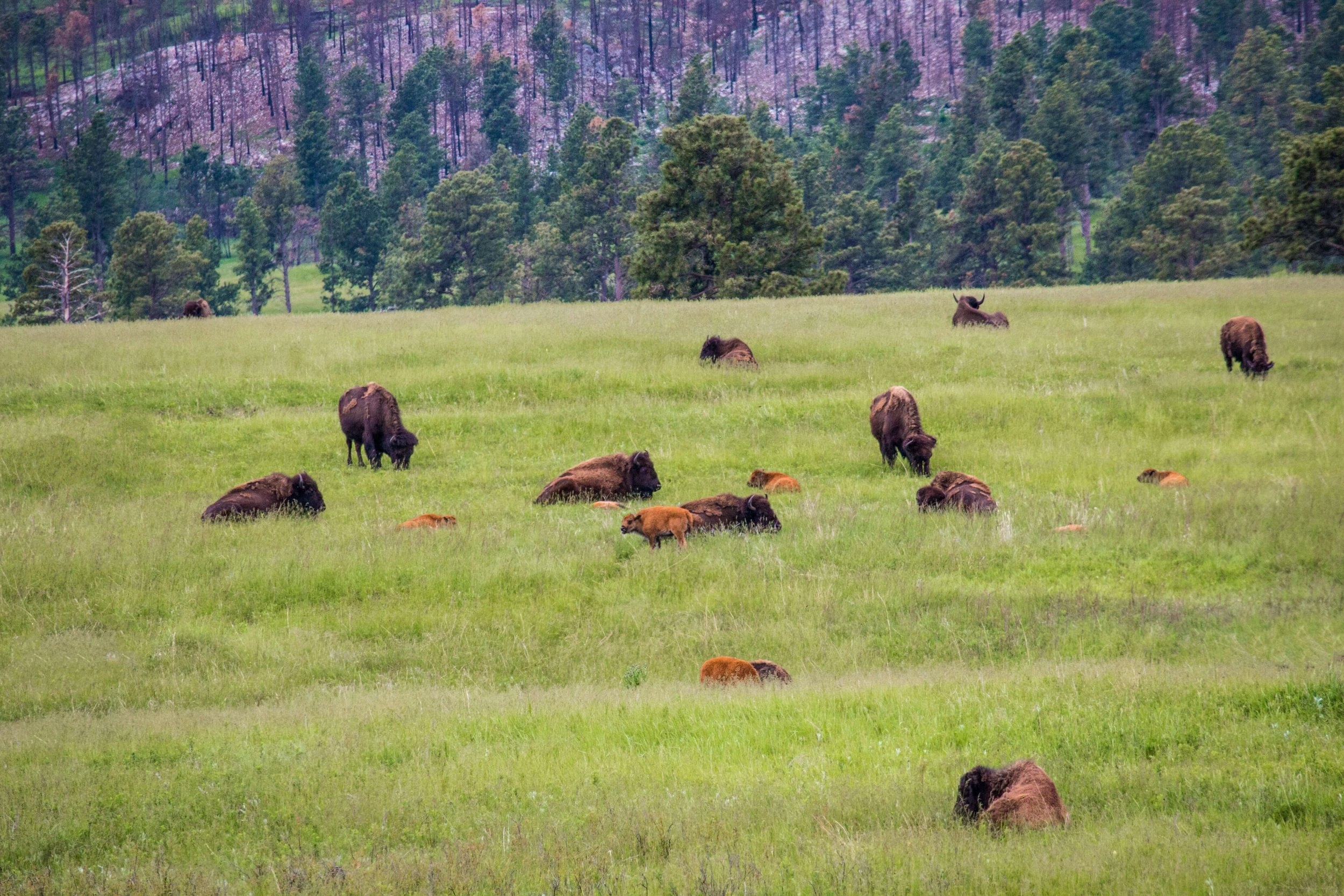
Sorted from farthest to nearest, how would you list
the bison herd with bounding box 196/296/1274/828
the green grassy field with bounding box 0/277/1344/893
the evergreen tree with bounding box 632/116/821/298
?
the evergreen tree with bounding box 632/116/821/298 < the bison herd with bounding box 196/296/1274/828 < the green grassy field with bounding box 0/277/1344/893

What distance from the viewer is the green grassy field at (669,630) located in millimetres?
6023

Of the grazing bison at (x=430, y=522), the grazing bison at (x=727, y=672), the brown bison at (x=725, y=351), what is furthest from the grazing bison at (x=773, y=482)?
the brown bison at (x=725, y=351)

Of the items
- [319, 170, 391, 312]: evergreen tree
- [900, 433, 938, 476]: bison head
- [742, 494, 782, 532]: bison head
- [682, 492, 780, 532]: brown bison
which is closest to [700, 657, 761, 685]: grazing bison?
[682, 492, 780, 532]: brown bison

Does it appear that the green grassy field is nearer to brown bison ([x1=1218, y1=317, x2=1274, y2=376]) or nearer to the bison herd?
the bison herd

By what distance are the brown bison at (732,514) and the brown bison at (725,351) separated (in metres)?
10.4

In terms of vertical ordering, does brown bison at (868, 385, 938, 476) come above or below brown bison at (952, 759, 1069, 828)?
above

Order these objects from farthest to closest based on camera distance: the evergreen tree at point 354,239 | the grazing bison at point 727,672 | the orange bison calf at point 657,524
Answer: the evergreen tree at point 354,239 → the orange bison calf at point 657,524 → the grazing bison at point 727,672

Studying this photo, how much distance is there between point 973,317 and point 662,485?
49.2 feet

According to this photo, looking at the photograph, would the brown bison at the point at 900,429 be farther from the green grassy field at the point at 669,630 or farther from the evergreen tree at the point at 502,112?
the evergreen tree at the point at 502,112

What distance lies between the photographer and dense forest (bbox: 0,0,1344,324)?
5394cm

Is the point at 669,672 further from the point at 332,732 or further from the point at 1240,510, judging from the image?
the point at 1240,510

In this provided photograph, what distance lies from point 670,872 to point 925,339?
22.3 m

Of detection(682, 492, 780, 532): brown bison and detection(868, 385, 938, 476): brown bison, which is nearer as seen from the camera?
detection(682, 492, 780, 532): brown bison

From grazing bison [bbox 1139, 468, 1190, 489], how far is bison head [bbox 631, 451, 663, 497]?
674 cm
